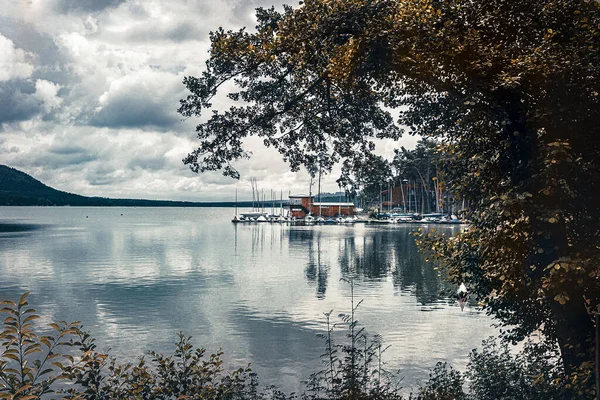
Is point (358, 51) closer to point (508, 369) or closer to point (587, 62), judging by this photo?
point (587, 62)

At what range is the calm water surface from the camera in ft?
70.0

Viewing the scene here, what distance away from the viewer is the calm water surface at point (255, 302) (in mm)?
21328

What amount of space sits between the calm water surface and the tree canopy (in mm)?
4084

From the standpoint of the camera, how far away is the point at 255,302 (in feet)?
112

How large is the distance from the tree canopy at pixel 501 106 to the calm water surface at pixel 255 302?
408cm

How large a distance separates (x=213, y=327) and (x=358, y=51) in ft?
66.8

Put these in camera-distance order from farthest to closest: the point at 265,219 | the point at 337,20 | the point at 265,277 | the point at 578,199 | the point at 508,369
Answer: the point at 265,219 < the point at 265,277 < the point at 508,369 < the point at 337,20 < the point at 578,199

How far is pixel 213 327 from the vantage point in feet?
86.9

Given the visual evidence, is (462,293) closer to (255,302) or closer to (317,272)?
(255,302)

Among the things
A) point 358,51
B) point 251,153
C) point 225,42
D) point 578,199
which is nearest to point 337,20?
point 358,51

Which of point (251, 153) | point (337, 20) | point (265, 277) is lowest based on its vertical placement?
point (265, 277)

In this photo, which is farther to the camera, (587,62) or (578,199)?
(578,199)

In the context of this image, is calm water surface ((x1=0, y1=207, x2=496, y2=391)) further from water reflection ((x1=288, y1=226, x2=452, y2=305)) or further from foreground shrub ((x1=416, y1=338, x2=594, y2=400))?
foreground shrub ((x1=416, y1=338, x2=594, y2=400))

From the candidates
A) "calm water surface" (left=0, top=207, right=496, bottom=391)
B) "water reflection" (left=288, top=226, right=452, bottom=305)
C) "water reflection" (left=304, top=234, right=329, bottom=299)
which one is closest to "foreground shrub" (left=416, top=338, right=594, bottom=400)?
"calm water surface" (left=0, top=207, right=496, bottom=391)
